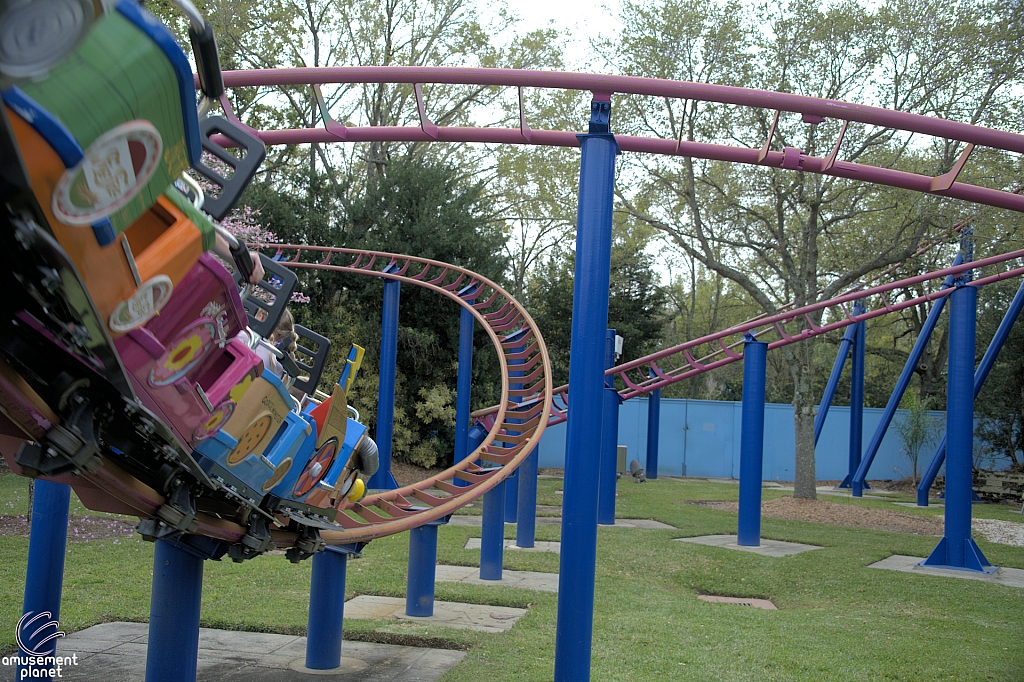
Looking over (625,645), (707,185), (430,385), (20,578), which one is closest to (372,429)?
(430,385)

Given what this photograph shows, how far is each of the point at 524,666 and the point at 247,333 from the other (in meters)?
3.01

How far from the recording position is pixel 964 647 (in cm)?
611

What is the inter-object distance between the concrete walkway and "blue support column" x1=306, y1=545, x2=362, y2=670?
93 millimetres

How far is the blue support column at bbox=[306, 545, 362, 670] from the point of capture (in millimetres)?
5125

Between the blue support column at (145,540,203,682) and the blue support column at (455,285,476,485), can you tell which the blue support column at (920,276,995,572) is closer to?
the blue support column at (455,285,476,485)

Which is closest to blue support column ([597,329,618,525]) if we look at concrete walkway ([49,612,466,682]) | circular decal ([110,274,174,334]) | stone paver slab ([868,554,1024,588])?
stone paver slab ([868,554,1024,588])

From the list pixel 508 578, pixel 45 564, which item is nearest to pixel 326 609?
pixel 45 564

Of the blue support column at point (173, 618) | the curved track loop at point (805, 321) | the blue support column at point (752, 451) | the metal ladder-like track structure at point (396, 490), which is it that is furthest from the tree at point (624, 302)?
the blue support column at point (173, 618)

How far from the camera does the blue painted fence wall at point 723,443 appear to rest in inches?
965

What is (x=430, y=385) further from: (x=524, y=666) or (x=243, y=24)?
(x=524, y=666)

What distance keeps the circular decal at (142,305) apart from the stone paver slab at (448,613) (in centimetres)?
452

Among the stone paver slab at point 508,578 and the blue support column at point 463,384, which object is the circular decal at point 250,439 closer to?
the stone paver slab at point 508,578

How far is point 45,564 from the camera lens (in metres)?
4.45

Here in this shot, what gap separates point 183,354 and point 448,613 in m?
4.62
